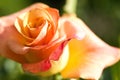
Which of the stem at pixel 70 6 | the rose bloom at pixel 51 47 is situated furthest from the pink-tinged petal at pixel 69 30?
the stem at pixel 70 6

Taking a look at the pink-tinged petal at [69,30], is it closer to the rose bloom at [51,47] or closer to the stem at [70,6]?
the rose bloom at [51,47]

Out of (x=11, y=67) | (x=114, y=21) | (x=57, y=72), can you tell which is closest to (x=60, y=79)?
(x=57, y=72)

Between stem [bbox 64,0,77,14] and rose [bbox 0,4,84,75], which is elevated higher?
rose [bbox 0,4,84,75]

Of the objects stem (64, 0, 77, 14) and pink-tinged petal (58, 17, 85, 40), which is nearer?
pink-tinged petal (58, 17, 85, 40)

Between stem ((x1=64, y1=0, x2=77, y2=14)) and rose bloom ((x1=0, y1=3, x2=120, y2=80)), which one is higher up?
rose bloom ((x1=0, y1=3, x2=120, y2=80))

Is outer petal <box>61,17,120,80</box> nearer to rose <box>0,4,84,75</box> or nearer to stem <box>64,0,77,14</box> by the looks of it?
rose <box>0,4,84,75</box>

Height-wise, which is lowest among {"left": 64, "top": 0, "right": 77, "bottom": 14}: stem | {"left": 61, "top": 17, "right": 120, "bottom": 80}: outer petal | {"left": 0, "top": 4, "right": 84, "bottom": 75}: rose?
{"left": 64, "top": 0, "right": 77, "bottom": 14}: stem

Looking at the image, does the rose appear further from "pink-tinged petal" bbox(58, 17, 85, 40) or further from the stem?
the stem

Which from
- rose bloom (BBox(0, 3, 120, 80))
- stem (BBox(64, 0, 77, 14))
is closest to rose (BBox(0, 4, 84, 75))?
rose bloom (BBox(0, 3, 120, 80))
